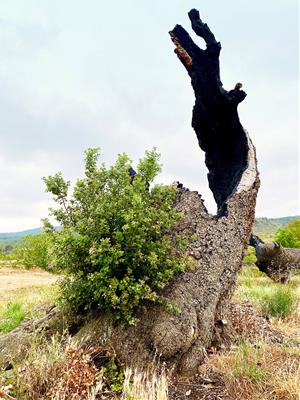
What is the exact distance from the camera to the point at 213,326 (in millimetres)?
5422

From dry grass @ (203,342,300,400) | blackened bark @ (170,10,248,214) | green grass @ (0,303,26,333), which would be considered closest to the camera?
dry grass @ (203,342,300,400)

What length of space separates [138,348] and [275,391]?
1599 mm

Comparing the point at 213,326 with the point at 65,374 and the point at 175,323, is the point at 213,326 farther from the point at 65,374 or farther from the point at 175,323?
the point at 65,374

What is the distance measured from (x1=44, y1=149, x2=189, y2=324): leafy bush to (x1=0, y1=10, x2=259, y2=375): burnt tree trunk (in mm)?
267

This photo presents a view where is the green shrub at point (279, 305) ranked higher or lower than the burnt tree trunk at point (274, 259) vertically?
lower

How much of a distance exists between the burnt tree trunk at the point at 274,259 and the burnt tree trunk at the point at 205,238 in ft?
25.4

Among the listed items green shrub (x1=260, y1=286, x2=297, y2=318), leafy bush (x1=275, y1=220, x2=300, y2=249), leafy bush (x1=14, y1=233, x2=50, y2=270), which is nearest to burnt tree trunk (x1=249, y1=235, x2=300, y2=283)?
green shrub (x1=260, y1=286, x2=297, y2=318)

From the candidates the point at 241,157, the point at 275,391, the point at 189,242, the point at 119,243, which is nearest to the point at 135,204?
the point at 119,243

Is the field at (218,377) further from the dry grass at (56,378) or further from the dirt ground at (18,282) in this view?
the dirt ground at (18,282)

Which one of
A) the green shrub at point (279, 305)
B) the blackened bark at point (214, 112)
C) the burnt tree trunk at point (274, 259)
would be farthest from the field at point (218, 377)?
the burnt tree trunk at point (274, 259)

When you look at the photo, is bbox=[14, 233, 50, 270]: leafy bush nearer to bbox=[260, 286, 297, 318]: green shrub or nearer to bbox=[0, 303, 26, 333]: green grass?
bbox=[0, 303, 26, 333]: green grass

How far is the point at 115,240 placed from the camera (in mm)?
4652

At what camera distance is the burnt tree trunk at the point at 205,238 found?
4.69 metres

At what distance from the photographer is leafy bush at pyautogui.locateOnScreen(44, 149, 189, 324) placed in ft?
14.9
